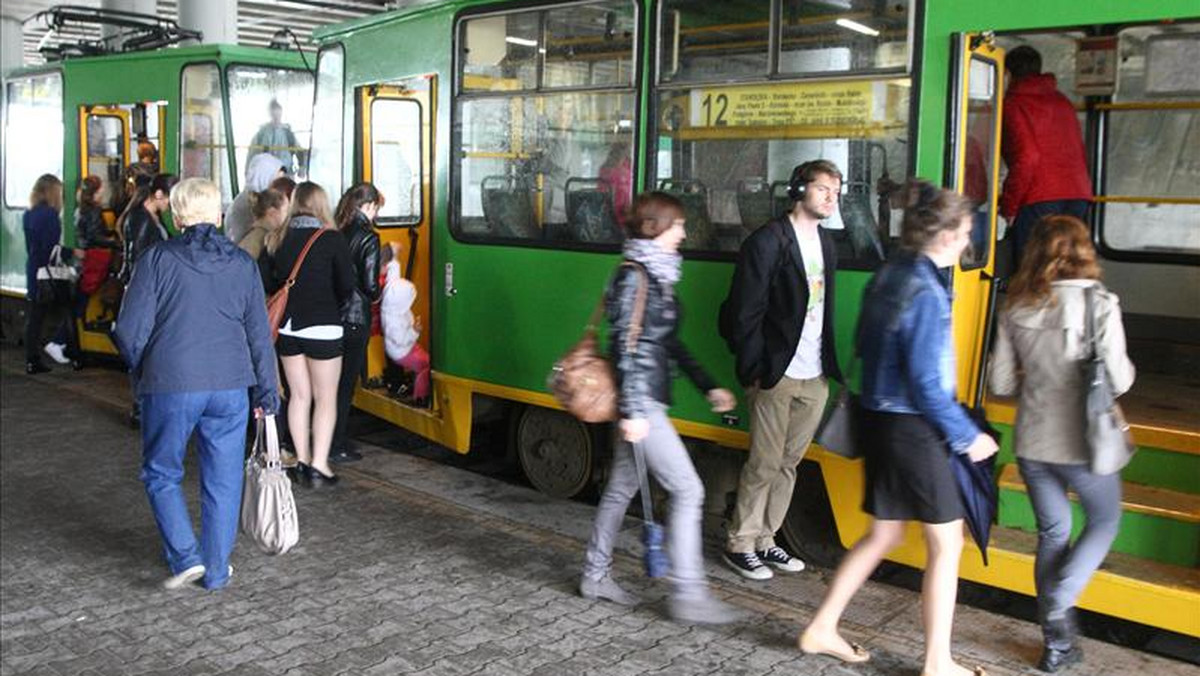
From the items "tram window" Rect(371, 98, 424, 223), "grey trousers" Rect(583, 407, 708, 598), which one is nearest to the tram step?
"grey trousers" Rect(583, 407, 708, 598)

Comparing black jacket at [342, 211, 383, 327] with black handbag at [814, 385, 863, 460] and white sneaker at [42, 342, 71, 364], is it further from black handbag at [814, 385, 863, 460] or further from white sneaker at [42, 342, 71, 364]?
white sneaker at [42, 342, 71, 364]

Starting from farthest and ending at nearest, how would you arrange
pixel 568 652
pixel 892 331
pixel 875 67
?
pixel 875 67
pixel 568 652
pixel 892 331

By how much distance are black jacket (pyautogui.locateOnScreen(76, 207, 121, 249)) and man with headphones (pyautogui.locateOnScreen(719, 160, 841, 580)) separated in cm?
726

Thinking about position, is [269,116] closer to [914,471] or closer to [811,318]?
[811,318]

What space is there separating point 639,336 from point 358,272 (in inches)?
109

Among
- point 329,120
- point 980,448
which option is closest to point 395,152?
point 329,120

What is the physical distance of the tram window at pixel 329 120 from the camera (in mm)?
8391

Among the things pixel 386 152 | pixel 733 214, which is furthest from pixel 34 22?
pixel 733 214

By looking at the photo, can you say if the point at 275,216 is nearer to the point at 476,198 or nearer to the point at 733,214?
the point at 476,198

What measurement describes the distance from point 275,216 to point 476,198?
1.13m

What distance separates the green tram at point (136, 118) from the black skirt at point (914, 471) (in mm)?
7537

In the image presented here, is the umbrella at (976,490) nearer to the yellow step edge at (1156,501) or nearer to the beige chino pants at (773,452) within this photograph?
the yellow step edge at (1156,501)

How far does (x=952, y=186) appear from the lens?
4918 mm

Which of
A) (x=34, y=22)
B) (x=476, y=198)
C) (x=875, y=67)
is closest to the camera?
(x=875, y=67)
